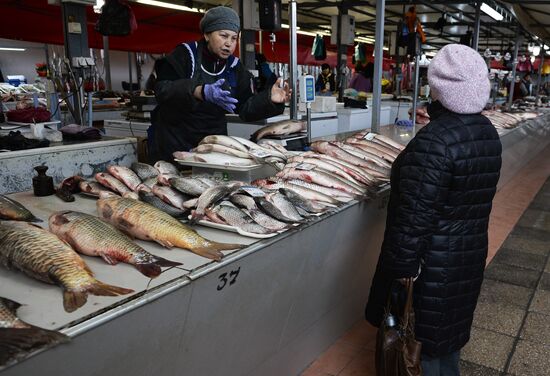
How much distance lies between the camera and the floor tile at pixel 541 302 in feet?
12.0

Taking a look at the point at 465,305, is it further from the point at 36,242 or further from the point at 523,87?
the point at 523,87

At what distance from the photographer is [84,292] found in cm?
145

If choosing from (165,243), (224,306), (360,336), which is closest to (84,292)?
(165,243)

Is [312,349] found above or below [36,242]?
below

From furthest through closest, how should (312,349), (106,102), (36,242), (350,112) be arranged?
(106,102)
(350,112)
(312,349)
(36,242)

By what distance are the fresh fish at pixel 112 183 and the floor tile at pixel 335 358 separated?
161cm

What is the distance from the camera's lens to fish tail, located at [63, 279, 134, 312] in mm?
1388

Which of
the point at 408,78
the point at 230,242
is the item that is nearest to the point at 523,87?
the point at 408,78

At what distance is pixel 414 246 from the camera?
2.09 meters

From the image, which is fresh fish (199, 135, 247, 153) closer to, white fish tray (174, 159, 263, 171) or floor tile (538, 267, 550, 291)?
white fish tray (174, 159, 263, 171)

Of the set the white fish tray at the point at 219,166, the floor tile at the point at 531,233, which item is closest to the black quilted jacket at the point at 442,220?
the white fish tray at the point at 219,166

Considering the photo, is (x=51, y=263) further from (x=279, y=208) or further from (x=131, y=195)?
(x=279, y=208)

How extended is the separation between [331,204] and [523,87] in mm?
15392

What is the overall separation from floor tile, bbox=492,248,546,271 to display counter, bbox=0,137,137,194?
3.81 metres
